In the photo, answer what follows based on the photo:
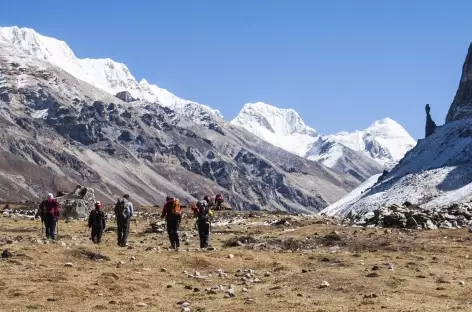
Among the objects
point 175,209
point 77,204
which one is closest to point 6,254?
point 175,209

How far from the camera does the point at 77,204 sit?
6191cm

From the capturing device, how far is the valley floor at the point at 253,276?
19.5 meters

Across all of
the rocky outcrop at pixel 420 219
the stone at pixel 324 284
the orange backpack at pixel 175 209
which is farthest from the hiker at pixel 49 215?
the rocky outcrop at pixel 420 219

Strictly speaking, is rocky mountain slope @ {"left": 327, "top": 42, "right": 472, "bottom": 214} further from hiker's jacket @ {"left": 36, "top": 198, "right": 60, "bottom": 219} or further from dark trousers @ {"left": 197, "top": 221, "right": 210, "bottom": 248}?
hiker's jacket @ {"left": 36, "top": 198, "right": 60, "bottom": 219}

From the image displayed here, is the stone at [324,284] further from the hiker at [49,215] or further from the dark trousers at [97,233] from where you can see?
the hiker at [49,215]

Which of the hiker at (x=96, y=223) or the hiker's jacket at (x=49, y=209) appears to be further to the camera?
the hiker's jacket at (x=49, y=209)

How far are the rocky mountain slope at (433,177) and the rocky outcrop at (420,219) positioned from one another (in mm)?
62282

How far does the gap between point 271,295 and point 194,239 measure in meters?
21.1

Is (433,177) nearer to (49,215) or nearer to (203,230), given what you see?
(203,230)

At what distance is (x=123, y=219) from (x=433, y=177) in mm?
124528

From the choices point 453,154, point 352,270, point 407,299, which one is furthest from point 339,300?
point 453,154

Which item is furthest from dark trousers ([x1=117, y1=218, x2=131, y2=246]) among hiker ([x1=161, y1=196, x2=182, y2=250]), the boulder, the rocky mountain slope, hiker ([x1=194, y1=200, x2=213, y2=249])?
the rocky mountain slope

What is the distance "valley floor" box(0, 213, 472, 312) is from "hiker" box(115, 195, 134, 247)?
13.8 ft

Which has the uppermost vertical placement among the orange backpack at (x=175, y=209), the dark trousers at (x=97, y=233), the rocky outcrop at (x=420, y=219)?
the orange backpack at (x=175, y=209)
